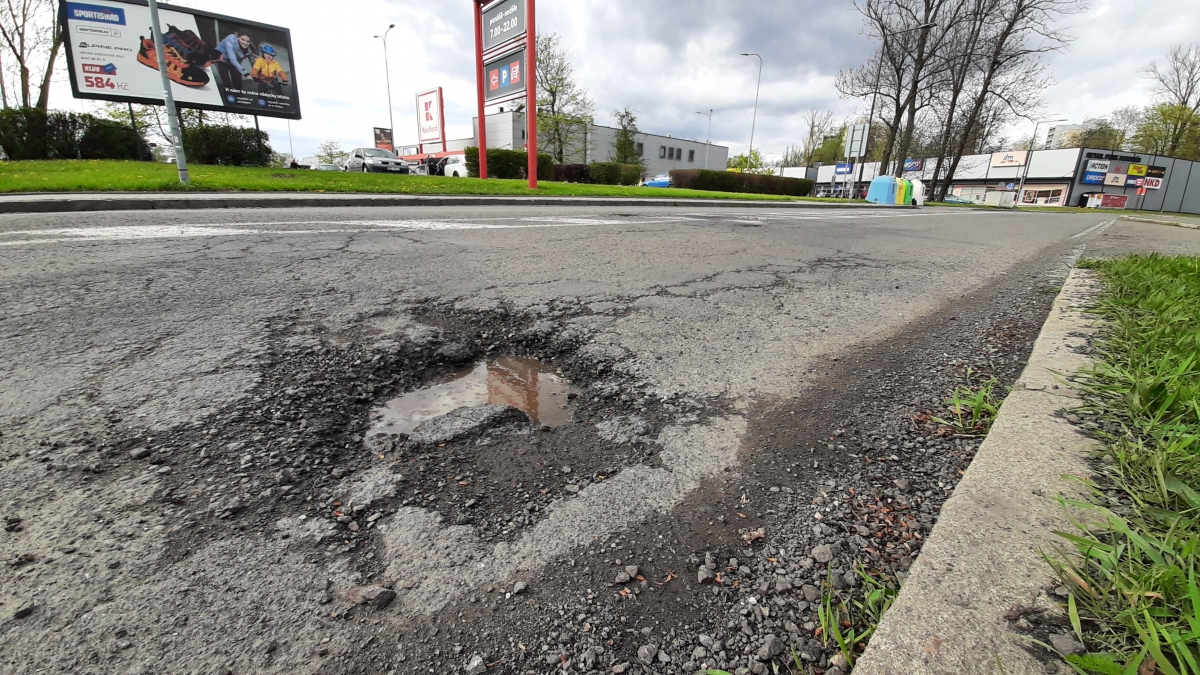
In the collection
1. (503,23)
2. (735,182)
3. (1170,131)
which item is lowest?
(735,182)

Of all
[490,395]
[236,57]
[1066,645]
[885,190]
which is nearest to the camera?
[1066,645]

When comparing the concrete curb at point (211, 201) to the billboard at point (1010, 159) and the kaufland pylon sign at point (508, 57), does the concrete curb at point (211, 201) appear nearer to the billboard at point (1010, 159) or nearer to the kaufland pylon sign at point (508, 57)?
the kaufland pylon sign at point (508, 57)

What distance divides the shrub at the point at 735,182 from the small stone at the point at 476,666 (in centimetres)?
2953

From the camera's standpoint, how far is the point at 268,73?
Result: 66.6 ft

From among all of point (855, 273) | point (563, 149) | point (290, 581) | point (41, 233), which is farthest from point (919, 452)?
point (563, 149)

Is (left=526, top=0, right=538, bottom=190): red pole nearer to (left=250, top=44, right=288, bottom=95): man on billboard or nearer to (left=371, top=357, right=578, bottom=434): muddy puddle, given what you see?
(left=250, top=44, right=288, bottom=95): man on billboard

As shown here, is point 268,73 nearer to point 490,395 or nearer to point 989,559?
point 490,395

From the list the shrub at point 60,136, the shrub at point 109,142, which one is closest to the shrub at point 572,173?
the shrub at point 109,142

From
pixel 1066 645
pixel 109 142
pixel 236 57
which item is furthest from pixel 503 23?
pixel 1066 645

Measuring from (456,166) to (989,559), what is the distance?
28208 mm

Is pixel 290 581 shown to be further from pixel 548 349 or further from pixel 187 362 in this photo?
pixel 548 349

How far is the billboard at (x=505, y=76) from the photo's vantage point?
16.4 m

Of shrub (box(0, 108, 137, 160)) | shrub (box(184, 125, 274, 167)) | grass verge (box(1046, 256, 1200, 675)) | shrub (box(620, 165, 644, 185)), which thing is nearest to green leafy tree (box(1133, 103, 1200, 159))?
shrub (box(620, 165, 644, 185))

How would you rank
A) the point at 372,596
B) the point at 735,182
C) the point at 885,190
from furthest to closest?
the point at 735,182 → the point at 885,190 → the point at 372,596
